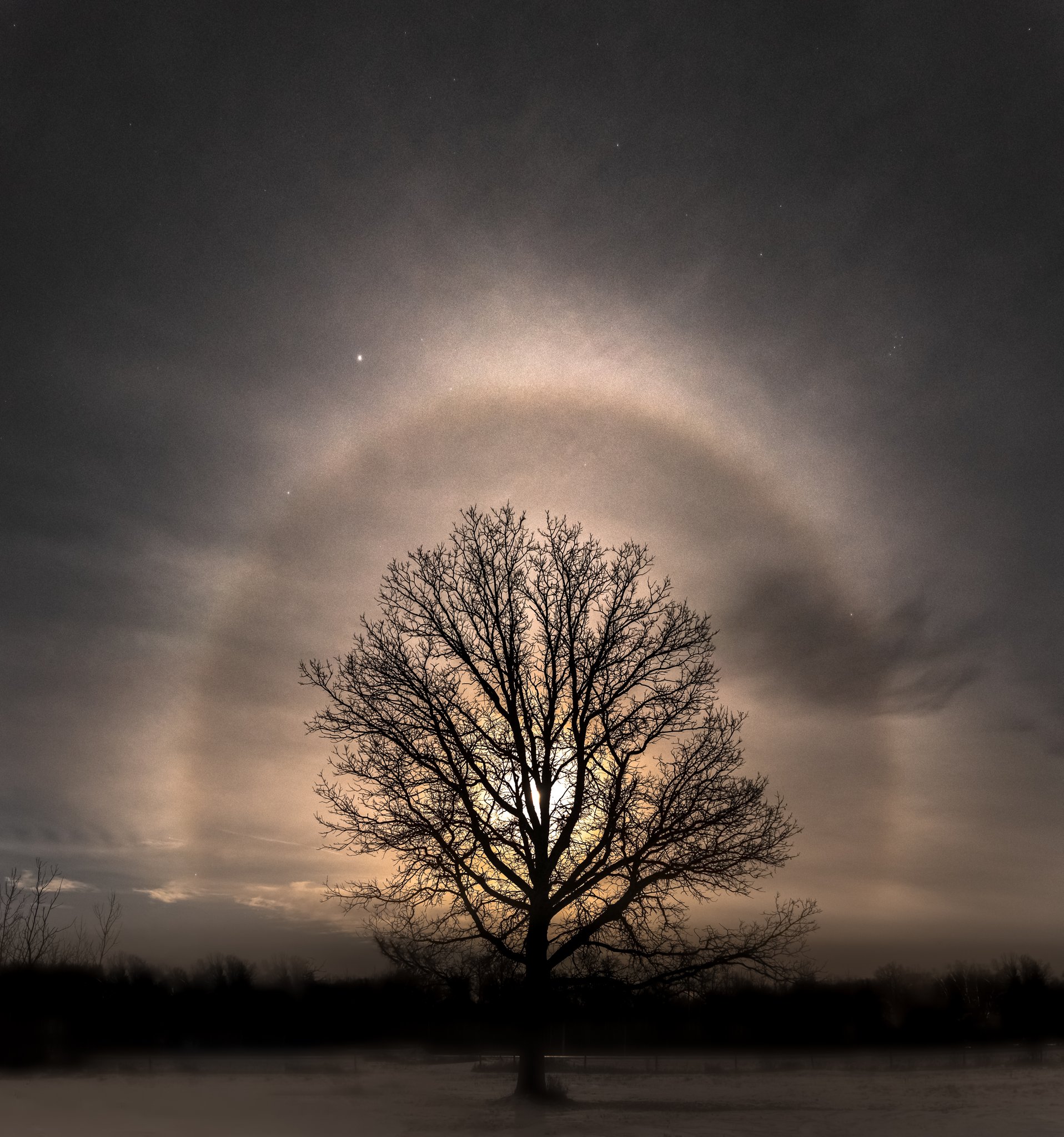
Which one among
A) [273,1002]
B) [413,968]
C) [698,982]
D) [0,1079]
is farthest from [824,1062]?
[0,1079]

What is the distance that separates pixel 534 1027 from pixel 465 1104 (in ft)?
5.67

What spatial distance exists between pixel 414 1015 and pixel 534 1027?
2.67 m

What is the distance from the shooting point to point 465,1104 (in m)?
14.2

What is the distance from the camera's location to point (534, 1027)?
15438 millimetres

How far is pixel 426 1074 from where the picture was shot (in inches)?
751

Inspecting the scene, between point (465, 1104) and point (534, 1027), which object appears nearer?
point (465, 1104)

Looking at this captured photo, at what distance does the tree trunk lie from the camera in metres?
15.2

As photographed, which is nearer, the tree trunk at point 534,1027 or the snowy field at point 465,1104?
the snowy field at point 465,1104

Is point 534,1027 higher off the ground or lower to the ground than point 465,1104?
higher

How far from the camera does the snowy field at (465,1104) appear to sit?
11.8m

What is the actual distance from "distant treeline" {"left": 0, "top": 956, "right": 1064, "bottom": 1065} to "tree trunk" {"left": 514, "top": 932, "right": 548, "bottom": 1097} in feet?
1.28

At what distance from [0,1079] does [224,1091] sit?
4187 millimetres

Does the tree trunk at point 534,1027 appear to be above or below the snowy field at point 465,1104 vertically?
above

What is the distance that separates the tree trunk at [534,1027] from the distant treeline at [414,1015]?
39cm
